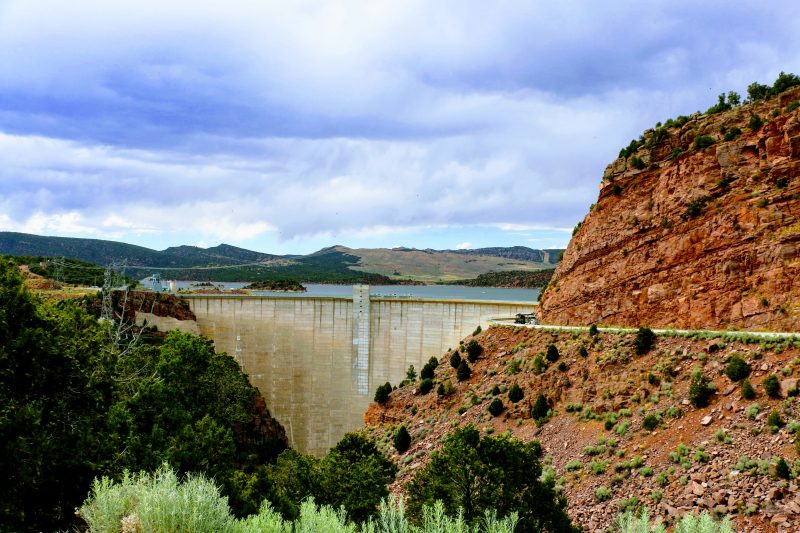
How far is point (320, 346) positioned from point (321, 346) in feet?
0.29

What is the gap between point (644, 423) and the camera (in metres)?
25.4

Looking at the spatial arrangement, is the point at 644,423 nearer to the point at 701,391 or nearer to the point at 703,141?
the point at 701,391

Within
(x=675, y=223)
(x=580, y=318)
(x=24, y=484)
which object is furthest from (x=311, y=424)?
(x=24, y=484)

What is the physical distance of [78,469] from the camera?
15695mm

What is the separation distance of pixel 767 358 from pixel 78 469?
2573 centimetres

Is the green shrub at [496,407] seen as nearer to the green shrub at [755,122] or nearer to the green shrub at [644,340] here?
the green shrub at [644,340]

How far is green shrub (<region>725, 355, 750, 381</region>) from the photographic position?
2397 centimetres

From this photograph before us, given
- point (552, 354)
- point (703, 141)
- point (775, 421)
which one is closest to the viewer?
point (775, 421)

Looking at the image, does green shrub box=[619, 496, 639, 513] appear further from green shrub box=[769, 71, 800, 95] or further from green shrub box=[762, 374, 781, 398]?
green shrub box=[769, 71, 800, 95]

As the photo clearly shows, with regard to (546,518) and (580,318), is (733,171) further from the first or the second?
(546,518)

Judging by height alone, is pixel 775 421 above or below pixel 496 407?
above

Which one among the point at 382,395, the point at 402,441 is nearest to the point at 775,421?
the point at 402,441

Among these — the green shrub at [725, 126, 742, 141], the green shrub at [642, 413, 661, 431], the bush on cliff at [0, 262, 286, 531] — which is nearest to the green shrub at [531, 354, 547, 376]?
the green shrub at [642, 413, 661, 431]

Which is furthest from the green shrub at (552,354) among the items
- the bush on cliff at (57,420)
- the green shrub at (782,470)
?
the bush on cliff at (57,420)
